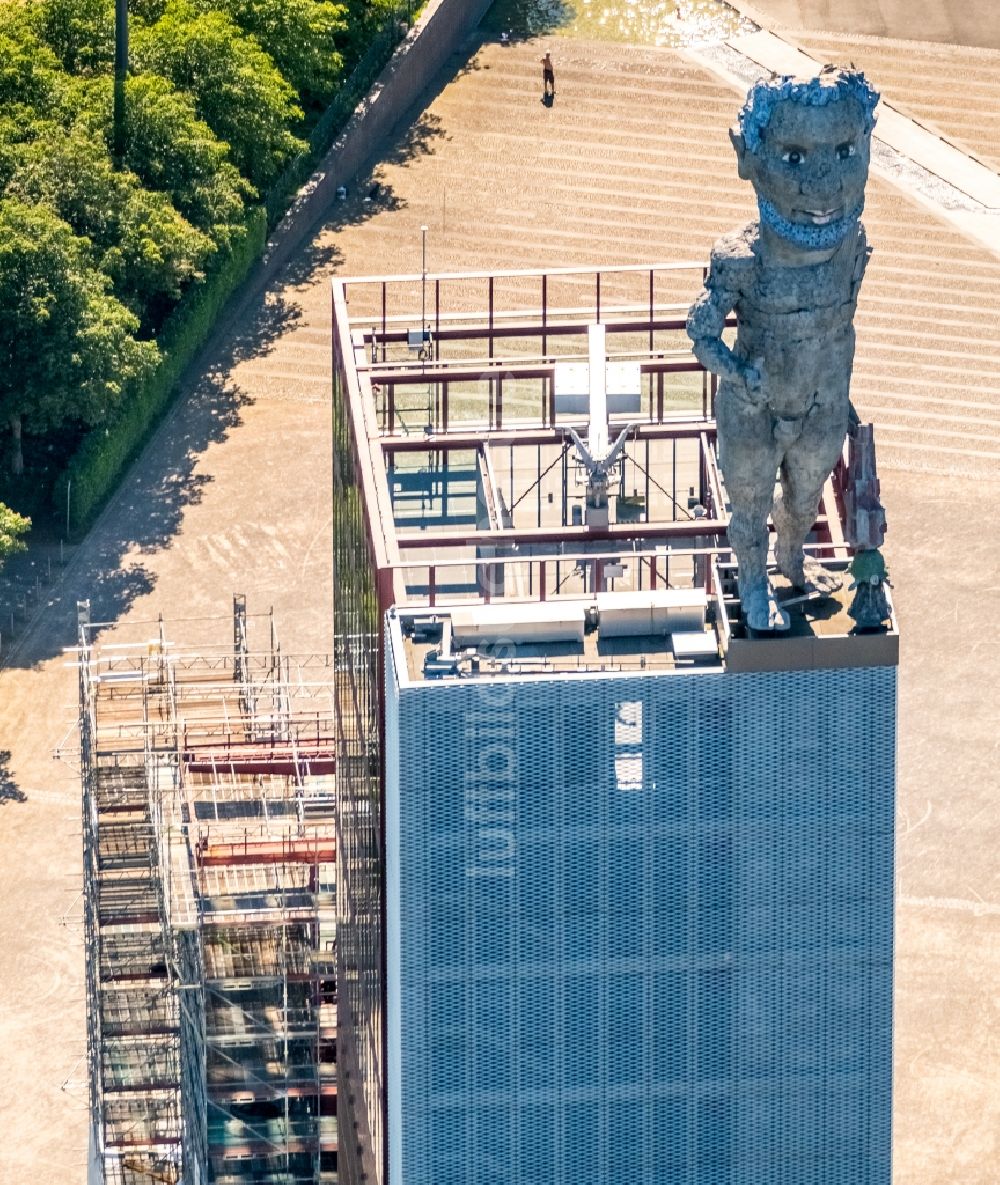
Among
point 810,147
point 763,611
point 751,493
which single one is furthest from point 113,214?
point 810,147

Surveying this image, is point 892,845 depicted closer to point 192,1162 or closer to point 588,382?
point 588,382

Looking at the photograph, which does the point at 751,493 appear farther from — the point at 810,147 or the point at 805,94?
the point at 805,94

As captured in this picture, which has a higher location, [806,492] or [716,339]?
[716,339]

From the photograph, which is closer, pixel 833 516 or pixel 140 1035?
pixel 833 516

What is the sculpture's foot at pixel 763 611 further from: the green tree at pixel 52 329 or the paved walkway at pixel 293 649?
the green tree at pixel 52 329

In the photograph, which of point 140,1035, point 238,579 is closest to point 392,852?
point 140,1035

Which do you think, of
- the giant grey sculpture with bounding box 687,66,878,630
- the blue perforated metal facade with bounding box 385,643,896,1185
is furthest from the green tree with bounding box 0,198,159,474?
the giant grey sculpture with bounding box 687,66,878,630
